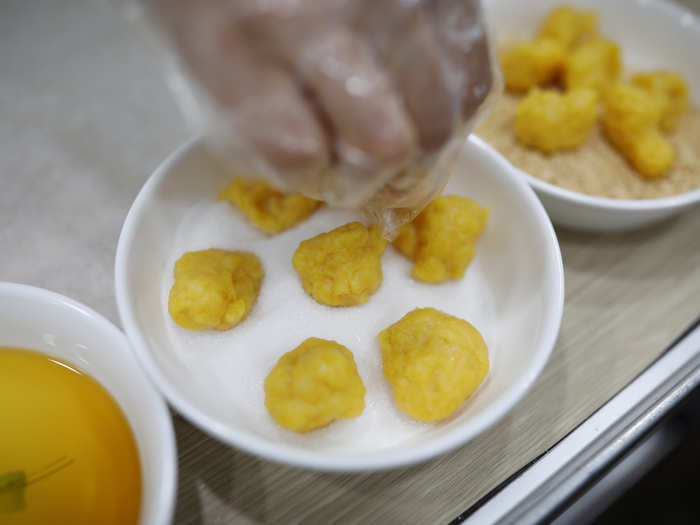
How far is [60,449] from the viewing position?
2.15ft

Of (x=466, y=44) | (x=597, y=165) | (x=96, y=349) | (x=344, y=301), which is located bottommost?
(x=597, y=165)

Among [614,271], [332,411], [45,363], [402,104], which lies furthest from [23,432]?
[614,271]

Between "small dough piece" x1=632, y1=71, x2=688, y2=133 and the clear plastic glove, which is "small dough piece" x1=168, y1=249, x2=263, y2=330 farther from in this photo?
"small dough piece" x1=632, y1=71, x2=688, y2=133

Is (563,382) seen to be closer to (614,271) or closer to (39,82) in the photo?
(614,271)

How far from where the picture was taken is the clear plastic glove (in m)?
0.54

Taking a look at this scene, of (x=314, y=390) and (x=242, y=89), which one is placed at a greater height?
(x=242, y=89)

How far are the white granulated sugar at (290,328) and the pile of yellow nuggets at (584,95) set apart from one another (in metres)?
0.36

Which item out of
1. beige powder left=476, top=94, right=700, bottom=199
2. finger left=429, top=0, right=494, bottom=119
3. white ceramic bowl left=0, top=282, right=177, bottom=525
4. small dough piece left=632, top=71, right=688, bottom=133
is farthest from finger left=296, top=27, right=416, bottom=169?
small dough piece left=632, top=71, right=688, bottom=133

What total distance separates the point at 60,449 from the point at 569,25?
1255 mm

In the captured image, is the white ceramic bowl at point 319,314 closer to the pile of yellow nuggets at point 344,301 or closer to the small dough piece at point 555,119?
the pile of yellow nuggets at point 344,301

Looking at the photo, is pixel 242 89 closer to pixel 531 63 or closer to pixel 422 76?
pixel 422 76

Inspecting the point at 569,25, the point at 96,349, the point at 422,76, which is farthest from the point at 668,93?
the point at 96,349

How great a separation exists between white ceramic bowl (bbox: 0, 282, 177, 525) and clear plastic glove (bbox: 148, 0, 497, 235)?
265 millimetres

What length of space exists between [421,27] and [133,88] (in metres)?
0.77
